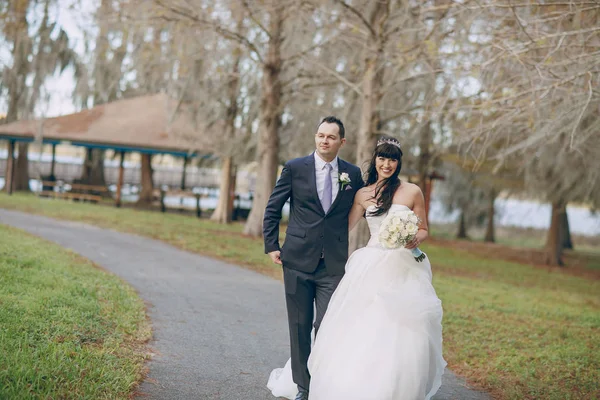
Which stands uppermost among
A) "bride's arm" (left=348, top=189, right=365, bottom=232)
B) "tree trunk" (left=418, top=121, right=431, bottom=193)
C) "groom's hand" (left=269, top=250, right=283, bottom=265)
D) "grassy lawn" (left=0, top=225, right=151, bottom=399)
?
"tree trunk" (left=418, top=121, right=431, bottom=193)

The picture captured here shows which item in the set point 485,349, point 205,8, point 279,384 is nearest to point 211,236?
point 205,8

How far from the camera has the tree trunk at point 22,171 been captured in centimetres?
3441

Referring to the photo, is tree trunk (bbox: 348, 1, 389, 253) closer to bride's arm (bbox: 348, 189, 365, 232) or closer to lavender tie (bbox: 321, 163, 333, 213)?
bride's arm (bbox: 348, 189, 365, 232)

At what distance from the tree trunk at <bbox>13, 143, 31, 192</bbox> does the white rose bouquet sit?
32.4 metres

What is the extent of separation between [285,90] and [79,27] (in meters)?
5.65

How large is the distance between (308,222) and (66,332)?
247 centimetres

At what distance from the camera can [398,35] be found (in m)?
13.7

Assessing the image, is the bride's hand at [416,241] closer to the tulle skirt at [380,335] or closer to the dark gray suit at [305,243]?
the tulle skirt at [380,335]

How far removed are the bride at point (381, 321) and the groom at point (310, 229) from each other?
16 centimetres

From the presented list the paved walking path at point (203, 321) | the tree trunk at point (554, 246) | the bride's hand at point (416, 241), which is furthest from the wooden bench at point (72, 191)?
the bride's hand at point (416, 241)

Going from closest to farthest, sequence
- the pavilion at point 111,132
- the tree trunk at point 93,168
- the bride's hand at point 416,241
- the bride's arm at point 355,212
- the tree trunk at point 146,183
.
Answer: the bride's hand at point 416,241, the bride's arm at point 355,212, the pavilion at point 111,132, the tree trunk at point 146,183, the tree trunk at point 93,168

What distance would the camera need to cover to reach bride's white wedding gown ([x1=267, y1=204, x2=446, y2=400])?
4746 millimetres

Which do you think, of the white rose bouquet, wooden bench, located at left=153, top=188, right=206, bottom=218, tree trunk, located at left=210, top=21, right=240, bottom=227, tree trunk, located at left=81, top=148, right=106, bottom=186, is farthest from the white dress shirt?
tree trunk, located at left=81, top=148, right=106, bottom=186

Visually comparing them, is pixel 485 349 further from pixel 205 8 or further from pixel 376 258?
pixel 205 8
